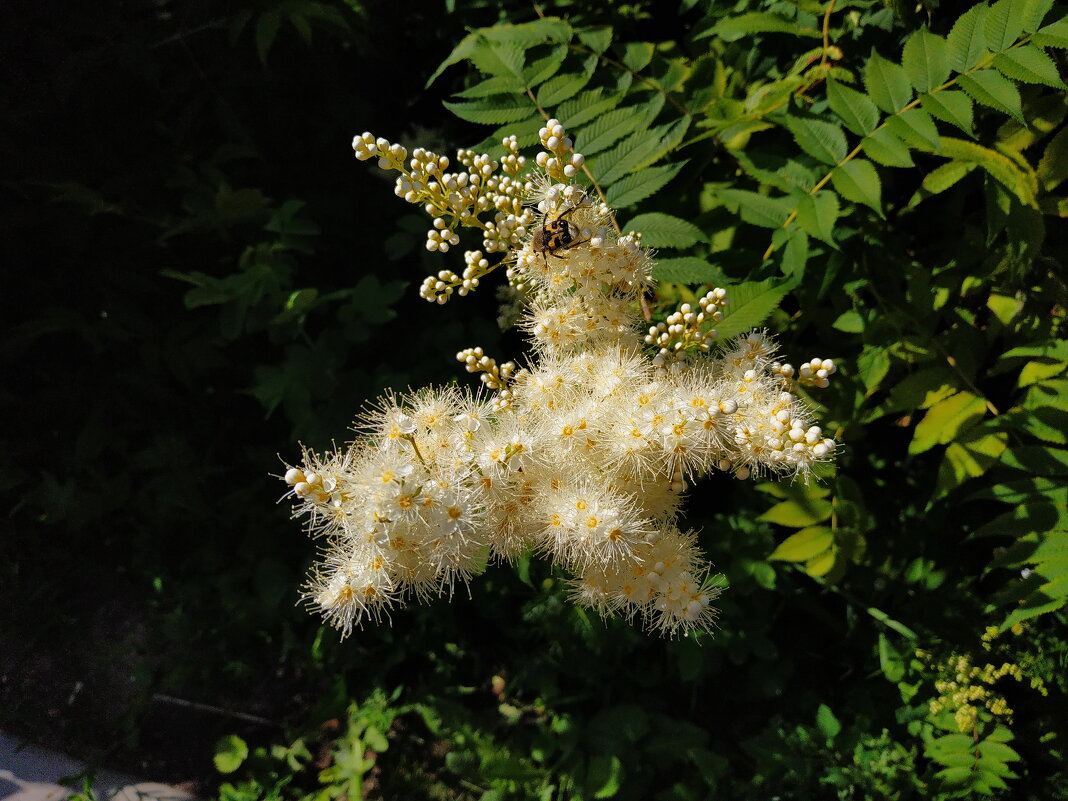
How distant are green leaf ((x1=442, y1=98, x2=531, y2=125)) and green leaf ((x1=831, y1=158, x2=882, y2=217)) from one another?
718 mm

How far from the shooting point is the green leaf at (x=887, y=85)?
4.25ft

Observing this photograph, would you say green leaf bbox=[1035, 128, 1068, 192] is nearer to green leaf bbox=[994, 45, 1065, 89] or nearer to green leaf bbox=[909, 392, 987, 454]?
green leaf bbox=[994, 45, 1065, 89]

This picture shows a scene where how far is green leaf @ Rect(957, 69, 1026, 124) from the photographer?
3.85 feet

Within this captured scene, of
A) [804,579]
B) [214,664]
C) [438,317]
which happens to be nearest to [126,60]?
[438,317]

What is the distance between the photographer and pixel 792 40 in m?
1.66

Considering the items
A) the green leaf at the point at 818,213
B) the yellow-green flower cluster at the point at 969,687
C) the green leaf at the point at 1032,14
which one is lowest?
the yellow-green flower cluster at the point at 969,687

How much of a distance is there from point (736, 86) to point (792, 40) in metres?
0.17

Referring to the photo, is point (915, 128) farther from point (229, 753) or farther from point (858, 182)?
point (229, 753)

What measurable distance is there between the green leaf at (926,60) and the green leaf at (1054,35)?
0.15 metres

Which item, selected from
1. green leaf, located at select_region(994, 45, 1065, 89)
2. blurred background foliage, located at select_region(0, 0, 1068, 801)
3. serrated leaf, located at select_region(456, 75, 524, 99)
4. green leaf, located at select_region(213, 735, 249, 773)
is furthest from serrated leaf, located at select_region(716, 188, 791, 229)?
green leaf, located at select_region(213, 735, 249, 773)

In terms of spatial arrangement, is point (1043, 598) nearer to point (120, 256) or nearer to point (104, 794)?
point (120, 256)

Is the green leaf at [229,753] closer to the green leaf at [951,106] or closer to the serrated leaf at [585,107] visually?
the serrated leaf at [585,107]

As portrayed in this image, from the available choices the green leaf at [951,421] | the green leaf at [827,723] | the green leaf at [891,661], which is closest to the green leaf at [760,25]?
the green leaf at [951,421]

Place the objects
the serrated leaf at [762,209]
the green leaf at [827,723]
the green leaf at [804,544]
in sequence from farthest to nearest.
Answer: the green leaf at [827,723] < the green leaf at [804,544] < the serrated leaf at [762,209]
